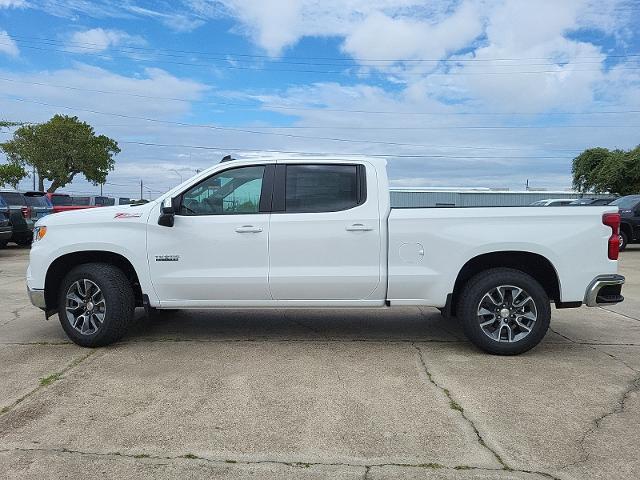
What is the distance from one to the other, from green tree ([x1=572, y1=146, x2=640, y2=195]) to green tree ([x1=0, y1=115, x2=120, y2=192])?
4015 cm

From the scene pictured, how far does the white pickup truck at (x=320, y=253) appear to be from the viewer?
5.38m

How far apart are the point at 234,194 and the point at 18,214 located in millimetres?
13236

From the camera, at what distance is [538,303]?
210 inches

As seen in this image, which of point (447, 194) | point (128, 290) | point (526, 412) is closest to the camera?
point (526, 412)

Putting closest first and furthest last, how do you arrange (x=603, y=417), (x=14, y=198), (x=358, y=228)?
(x=603, y=417) < (x=358, y=228) < (x=14, y=198)

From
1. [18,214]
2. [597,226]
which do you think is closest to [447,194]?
[18,214]

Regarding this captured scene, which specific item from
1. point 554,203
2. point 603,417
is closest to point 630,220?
point 554,203

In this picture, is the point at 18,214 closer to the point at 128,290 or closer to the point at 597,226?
the point at 128,290

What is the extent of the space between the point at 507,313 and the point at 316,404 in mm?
2208

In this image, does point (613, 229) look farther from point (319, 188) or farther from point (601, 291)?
point (319, 188)

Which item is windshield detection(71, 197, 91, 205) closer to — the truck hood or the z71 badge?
the truck hood

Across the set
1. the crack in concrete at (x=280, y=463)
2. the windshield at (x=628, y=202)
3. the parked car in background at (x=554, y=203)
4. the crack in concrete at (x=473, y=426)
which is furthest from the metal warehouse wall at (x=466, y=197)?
the crack in concrete at (x=280, y=463)

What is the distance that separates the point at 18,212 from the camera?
16.3 meters

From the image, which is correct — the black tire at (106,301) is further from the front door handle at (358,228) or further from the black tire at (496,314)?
the black tire at (496,314)
